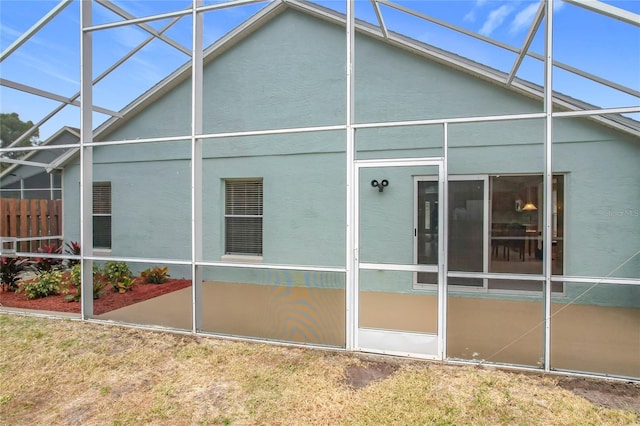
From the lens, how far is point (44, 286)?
256 inches

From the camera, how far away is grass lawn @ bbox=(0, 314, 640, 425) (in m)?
2.90

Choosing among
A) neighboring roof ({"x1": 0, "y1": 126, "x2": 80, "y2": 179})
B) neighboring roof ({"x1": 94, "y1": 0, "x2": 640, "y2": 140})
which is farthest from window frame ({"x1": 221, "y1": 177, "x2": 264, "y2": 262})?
neighboring roof ({"x1": 0, "y1": 126, "x2": 80, "y2": 179})

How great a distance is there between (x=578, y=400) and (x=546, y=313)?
80 cm

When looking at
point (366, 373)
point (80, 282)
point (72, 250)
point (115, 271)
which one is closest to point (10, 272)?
point (72, 250)

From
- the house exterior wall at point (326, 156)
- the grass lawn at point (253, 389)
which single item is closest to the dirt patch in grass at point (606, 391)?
the grass lawn at point (253, 389)

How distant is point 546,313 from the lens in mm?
3627

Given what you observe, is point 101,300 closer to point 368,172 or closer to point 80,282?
point 80,282

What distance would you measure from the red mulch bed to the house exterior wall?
918mm

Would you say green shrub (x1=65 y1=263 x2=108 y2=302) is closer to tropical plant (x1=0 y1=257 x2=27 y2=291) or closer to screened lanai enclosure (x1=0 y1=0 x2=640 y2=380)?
screened lanai enclosure (x1=0 y1=0 x2=640 y2=380)

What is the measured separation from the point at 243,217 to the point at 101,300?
2967 millimetres

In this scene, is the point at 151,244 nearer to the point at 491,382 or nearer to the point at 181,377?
the point at 181,377

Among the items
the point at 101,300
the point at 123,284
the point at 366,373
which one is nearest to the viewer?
the point at 366,373

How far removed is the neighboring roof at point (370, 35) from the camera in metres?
5.56

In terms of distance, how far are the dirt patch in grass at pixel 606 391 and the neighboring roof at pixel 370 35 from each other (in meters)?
3.48
